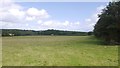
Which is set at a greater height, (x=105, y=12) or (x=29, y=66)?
(x=105, y=12)

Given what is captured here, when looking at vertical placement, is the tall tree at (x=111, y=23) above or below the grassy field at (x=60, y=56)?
above

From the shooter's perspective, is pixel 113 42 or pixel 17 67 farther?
pixel 113 42

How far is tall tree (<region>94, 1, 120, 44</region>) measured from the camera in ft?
134

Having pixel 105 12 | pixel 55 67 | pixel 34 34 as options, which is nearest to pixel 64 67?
pixel 55 67

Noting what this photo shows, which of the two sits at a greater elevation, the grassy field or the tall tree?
the tall tree

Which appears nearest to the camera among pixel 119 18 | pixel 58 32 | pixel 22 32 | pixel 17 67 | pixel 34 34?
pixel 17 67

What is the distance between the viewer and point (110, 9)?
4331 cm

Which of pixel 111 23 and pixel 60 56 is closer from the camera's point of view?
pixel 60 56

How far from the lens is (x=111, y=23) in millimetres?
41312

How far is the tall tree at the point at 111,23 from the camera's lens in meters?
40.8

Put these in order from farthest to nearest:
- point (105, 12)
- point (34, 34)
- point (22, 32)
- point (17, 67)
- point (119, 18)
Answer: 1. point (34, 34)
2. point (22, 32)
3. point (105, 12)
4. point (119, 18)
5. point (17, 67)

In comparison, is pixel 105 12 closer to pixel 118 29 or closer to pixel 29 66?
pixel 118 29

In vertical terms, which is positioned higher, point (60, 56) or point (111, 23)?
point (111, 23)

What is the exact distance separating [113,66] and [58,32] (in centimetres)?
10662
